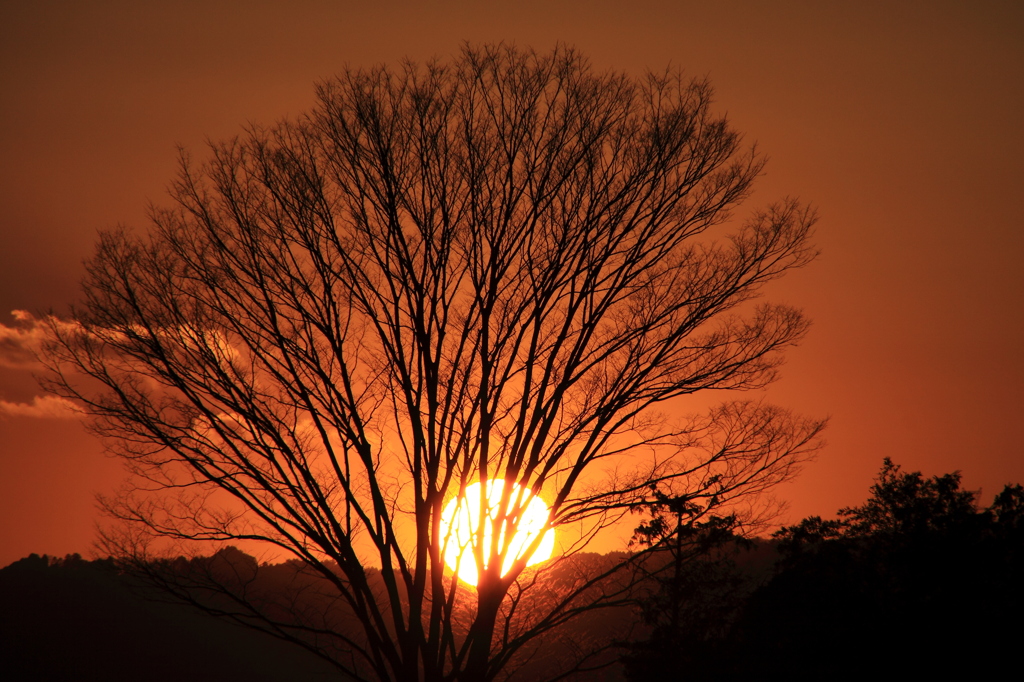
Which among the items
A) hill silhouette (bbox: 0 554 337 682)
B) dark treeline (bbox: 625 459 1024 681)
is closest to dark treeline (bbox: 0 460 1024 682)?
dark treeline (bbox: 625 459 1024 681)

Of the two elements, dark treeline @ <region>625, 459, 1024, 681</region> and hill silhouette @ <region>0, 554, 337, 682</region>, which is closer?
dark treeline @ <region>625, 459, 1024, 681</region>

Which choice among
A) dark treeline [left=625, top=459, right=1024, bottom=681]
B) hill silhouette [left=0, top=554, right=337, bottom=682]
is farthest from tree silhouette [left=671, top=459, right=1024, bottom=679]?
hill silhouette [left=0, top=554, right=337, bottom=682]

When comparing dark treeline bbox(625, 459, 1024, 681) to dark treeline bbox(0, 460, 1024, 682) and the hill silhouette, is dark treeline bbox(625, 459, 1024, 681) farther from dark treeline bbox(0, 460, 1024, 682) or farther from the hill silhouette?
the hill silhouette

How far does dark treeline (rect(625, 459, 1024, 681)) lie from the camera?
627 inches

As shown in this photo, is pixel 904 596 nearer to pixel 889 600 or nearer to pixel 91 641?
pixel 889 600

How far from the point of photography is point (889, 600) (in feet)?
55.3

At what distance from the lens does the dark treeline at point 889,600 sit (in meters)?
15.9

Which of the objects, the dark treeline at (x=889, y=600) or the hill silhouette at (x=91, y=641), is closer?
the dark treeline at (x=889, y=600)

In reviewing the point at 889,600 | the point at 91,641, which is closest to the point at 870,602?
the point at 889,600

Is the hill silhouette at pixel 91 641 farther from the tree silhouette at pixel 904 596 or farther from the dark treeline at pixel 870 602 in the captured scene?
the tree silhouette at pixel 904 596

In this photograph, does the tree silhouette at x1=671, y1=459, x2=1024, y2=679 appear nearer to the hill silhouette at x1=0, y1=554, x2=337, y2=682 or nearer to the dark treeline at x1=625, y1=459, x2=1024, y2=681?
the dark treeline at x1=625, y1=459, x2=1024, y2=681

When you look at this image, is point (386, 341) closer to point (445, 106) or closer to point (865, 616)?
point (445, 106)

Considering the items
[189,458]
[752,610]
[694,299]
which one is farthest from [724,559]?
[189,458]

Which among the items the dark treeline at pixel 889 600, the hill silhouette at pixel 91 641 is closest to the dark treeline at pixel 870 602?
the dark treeline at pixel 889 600
